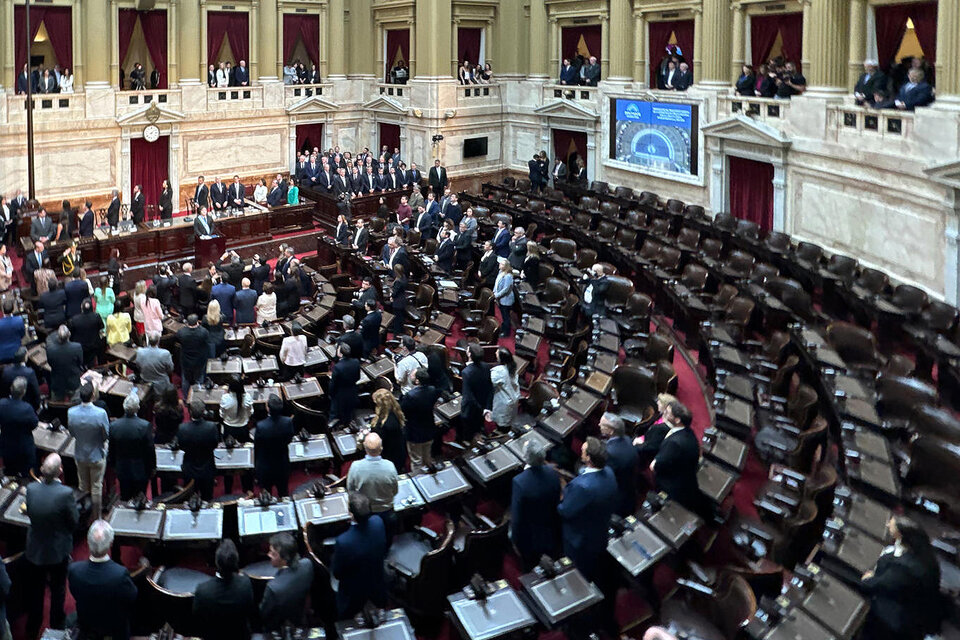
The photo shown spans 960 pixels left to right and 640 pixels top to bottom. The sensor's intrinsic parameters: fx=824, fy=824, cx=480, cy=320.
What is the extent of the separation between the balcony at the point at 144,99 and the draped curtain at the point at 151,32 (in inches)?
28.2

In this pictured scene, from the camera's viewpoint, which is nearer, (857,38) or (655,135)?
(857,38)

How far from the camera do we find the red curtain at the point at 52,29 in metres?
23.5

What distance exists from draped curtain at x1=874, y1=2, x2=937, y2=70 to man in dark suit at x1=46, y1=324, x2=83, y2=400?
15.7 m

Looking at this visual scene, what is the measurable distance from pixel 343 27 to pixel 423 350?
73.2 ft

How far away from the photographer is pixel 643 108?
2381 centimetres

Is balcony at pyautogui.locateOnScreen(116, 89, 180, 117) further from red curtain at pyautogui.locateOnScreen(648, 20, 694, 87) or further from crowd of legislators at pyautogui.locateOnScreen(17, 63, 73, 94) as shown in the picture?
red curtain at pyautogui.locateOnScreen(648, 20, 694, 87)

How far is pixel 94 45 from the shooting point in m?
24.4

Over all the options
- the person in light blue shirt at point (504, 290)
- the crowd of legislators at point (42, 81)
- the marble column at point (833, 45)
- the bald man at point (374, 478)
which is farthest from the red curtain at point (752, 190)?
the crowd of legislators at point (42, 81)

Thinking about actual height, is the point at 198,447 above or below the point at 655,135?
below

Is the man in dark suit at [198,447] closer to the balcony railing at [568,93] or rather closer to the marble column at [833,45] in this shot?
the marble column at [833,45]

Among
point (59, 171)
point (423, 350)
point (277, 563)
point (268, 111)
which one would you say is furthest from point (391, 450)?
point (268, 111)

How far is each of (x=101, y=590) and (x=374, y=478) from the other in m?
2.38

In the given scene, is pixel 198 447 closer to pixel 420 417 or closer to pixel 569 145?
pixel 420 417

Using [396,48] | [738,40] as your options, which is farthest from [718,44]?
[396,48]
